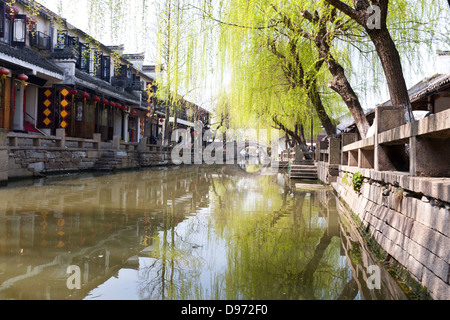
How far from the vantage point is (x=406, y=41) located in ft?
23.9

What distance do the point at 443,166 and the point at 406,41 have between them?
4498mm

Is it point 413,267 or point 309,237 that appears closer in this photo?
point 413,267

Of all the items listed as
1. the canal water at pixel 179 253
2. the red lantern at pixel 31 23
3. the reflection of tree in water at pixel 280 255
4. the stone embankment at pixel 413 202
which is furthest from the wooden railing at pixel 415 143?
the red lantern at pixel 31 23

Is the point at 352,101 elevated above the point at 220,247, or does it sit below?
above

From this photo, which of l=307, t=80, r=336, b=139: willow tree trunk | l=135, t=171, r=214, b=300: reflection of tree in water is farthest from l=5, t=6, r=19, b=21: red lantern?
l=135, t=171, r=214, b=300: reflection of tree in water

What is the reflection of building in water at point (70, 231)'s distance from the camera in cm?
318

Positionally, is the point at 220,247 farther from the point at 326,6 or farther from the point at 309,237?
the point at 326,6

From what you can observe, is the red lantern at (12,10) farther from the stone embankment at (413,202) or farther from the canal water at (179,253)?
the stone embankment at (413,202)

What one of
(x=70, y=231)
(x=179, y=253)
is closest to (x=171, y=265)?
(x=179, y=253)

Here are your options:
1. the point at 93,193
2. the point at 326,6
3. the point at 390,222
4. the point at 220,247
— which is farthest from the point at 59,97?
the point at 390,222

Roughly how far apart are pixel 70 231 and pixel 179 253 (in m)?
1.67

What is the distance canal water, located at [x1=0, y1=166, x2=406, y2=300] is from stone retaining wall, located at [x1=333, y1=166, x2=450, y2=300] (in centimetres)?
27

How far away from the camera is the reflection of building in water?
3180 mm

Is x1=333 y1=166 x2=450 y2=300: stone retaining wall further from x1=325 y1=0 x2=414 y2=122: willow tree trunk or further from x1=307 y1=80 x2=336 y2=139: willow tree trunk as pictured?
x1=307 y1=80 x2=336 y2=139: willow tree trunk
